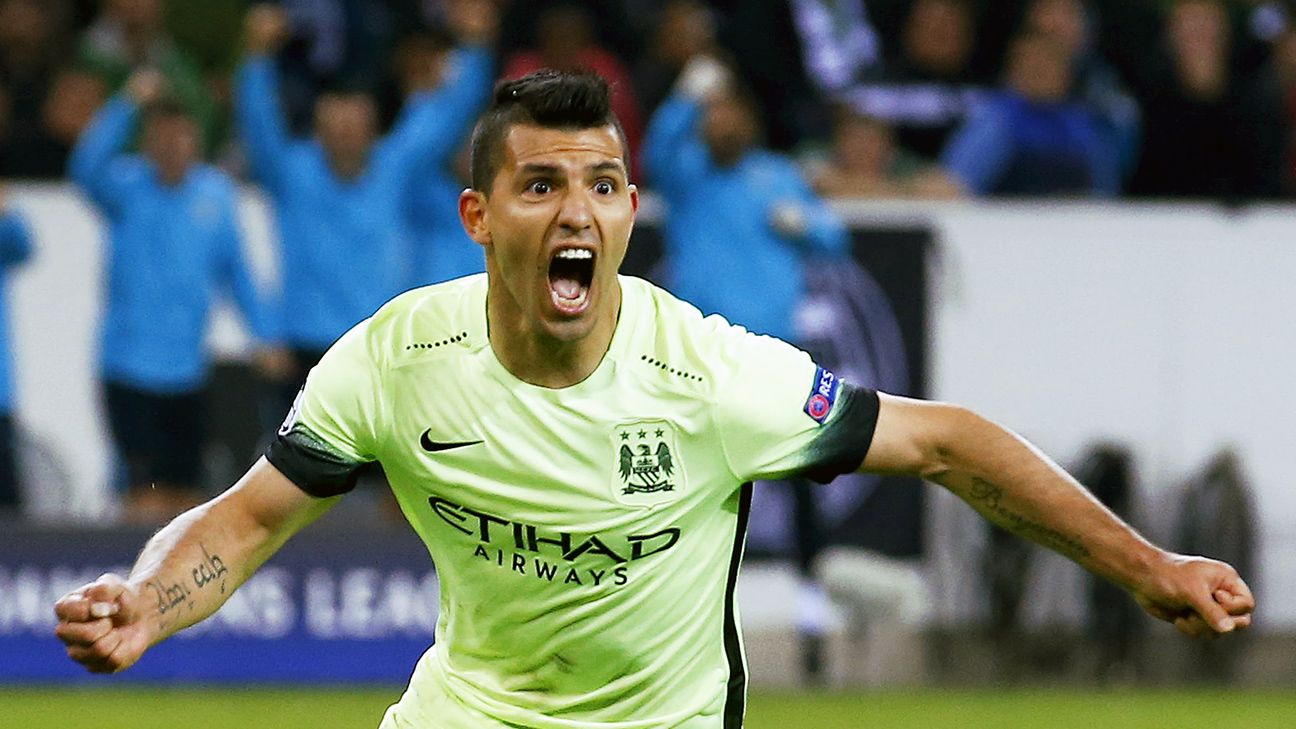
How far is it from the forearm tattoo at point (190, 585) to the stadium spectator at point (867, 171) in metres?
7.67

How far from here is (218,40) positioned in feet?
44.3

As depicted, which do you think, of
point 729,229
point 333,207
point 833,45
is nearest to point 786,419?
point 729,229

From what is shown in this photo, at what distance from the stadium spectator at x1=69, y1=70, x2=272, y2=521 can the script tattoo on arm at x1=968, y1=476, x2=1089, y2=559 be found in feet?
24.2

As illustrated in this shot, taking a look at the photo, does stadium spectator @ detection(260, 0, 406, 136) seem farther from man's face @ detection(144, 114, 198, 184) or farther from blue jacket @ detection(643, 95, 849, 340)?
blue jacket @ detection(643, 95, 849, 340)

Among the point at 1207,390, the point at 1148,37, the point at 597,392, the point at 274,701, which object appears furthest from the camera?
the point at 1148,37

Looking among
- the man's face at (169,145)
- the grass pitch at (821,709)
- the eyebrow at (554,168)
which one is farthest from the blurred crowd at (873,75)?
the eyebrow at (554,168)

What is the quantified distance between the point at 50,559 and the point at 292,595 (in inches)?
48.5

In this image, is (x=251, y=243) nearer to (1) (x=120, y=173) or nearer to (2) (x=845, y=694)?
(1) (x=120, y=173)

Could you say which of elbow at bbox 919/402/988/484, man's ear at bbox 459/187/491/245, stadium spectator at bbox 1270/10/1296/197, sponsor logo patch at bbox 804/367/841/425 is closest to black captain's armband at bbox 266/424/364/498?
man's ear at bbox 459/187/491/245

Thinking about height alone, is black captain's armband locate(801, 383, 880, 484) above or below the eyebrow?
below

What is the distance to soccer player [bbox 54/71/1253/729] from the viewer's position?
492cm

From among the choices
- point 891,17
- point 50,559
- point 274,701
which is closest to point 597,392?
point 274,701

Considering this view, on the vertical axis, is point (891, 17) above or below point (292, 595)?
above

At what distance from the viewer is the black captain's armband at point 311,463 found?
500 centimetres
